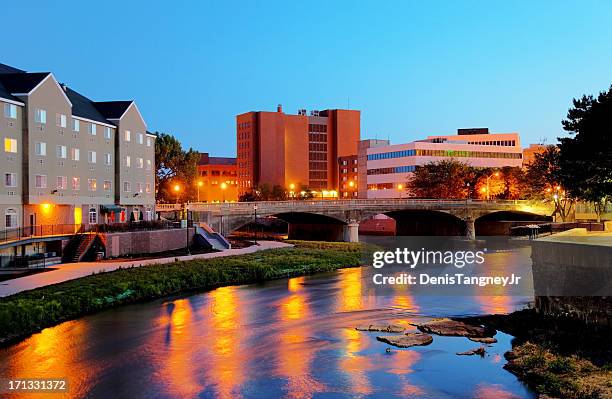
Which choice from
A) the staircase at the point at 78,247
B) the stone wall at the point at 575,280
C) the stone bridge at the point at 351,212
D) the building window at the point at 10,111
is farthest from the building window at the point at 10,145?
the stone wall at the point at 575,280

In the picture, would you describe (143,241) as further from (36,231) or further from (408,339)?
(408,339)

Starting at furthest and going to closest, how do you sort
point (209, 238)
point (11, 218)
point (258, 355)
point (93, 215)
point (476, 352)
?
point (209, 238), point (93, 215), point (11, 218), point (258, 355), point (476, 352)

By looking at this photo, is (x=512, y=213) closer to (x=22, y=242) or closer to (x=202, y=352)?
(x=22, y=242)

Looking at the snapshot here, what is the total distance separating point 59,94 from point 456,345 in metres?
47.0

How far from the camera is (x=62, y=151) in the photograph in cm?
6344

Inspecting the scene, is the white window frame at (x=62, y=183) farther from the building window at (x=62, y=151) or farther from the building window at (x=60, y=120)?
the building window at (x=60, y=120)

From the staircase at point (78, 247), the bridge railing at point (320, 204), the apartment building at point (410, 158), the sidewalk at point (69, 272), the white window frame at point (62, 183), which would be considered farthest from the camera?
the apartment building at point (410, 158)

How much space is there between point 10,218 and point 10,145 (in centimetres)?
641

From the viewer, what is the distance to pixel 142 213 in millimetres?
79188

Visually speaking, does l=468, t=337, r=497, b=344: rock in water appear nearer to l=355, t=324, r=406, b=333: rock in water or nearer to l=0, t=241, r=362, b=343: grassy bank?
l=355, t=324, r=406, b=333: rock in water

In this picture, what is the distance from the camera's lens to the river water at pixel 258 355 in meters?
26.3

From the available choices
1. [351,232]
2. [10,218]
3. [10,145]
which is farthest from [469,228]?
[10,145]

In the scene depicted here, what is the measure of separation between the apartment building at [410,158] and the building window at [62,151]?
313ft

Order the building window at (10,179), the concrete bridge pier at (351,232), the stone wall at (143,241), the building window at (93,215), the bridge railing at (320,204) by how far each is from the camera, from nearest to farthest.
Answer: the building window at (10,179) → the stone wall at (143,241) → the building window at (93,215) → the bridge railing at (320,204) → the concrete bridge pier at (351,232)
